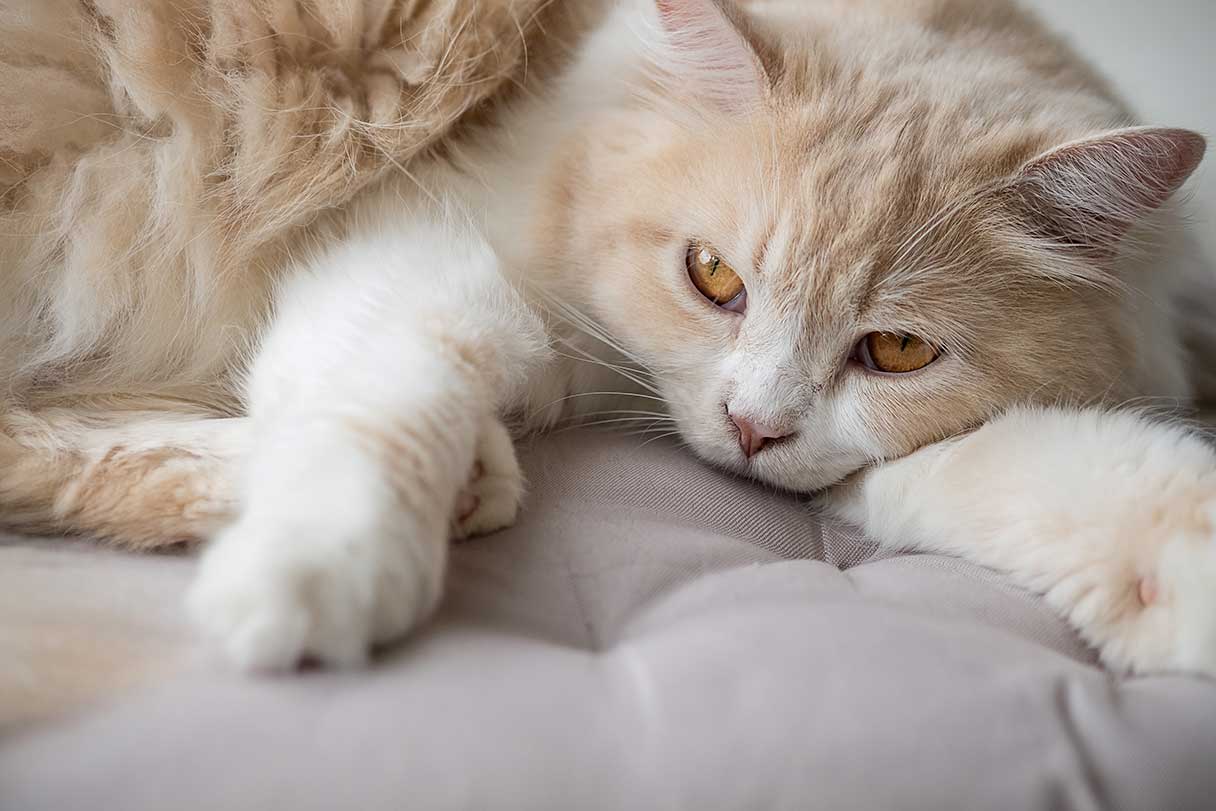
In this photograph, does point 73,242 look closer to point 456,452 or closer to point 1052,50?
point 456,452

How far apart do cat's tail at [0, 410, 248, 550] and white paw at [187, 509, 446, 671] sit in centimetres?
28

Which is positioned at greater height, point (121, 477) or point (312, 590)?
point (312, 590)

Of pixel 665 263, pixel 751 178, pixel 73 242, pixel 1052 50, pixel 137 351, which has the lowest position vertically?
pixel 137 351

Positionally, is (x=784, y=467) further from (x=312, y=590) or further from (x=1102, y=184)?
(x=312, y=590)

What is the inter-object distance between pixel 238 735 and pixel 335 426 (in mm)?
Answer: 313

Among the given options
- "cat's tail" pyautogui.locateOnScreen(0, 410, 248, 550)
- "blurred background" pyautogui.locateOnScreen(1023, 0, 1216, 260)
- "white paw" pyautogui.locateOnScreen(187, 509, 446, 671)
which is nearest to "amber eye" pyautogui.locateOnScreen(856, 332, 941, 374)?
"white paw" pyautogui.locateOnScreen(187, 509, 446, 671)

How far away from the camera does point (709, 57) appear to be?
1.26 metres

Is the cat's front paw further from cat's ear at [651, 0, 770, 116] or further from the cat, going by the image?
cat's ear at [651, 0, 770, 116]

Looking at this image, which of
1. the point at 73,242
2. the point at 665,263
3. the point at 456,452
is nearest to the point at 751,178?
the point at 665,263

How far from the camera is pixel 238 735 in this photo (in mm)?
681

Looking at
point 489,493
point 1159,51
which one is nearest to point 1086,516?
point 489,493

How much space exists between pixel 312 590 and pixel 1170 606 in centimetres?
82

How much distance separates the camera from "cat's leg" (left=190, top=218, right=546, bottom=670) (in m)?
0.74

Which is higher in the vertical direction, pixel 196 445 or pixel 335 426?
pixel 335 426
